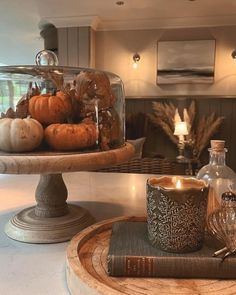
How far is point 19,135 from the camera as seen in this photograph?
0.66 metres

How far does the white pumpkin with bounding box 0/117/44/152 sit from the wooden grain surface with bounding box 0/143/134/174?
26mm

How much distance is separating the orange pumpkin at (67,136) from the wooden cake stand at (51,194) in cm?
4

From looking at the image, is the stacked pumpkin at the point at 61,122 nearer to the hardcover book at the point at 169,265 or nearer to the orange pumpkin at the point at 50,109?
the orange pumpkin at the point at 50,109

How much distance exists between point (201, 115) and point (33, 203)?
3327 mm

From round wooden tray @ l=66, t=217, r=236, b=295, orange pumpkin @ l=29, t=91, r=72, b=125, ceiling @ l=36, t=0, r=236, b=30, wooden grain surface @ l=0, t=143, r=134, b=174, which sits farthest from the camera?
ceiling @ l=36, t=0, r=236, b=30

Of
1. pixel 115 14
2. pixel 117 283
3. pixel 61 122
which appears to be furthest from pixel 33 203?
pixel 115 14

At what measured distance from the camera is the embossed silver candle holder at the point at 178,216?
0.52 metres

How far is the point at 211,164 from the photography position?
0.68 metres

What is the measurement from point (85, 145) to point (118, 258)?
0.28 m

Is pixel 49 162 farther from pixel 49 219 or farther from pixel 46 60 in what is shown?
pixel 46 60

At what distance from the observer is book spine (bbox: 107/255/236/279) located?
0.50 m

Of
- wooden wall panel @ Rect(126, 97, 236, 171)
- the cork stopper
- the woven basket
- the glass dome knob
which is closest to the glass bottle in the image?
the cork stopper

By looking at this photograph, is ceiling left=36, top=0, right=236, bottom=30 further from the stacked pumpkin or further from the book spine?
the book spine

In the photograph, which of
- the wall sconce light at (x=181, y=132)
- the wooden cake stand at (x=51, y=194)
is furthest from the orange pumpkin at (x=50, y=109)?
the wall sconce light at (x=181, y=132)
